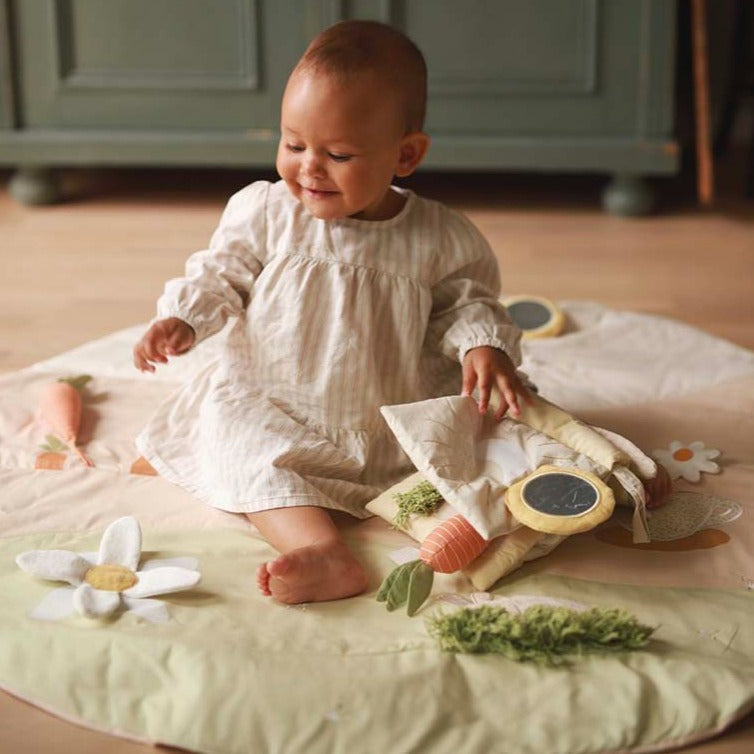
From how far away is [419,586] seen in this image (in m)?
1.05

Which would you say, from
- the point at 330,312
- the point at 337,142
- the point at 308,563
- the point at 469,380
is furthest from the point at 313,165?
the point at 308,563

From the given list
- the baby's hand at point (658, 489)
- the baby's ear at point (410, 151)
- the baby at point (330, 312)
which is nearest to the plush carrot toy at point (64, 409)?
the baby at point (330, 312)

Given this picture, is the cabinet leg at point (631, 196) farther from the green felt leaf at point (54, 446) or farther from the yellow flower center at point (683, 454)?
the green felt leaf at point (54, 446)


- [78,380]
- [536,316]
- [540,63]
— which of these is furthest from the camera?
[540,63]

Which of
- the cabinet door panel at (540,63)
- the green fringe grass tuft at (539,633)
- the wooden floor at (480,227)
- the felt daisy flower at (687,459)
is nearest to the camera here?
the green fringe grass tuft at (539,633)

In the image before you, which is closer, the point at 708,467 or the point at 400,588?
the point at 400,588

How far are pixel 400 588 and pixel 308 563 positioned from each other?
8 centimetres

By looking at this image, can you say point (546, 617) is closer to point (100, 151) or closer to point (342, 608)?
point (342, 608)

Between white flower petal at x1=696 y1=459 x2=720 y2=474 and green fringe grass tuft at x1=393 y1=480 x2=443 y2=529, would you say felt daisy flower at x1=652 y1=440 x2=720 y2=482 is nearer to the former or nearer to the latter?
white flower petal at x1=696 y1=459 x2=720 y2=474

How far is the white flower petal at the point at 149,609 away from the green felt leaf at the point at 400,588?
0.18 meters

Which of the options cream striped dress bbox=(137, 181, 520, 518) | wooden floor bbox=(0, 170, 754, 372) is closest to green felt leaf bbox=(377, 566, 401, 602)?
cream striped dress bbox=(137, 181, 520, 518)

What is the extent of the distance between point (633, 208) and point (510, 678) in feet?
5.23

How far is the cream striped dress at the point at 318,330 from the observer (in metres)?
1.20

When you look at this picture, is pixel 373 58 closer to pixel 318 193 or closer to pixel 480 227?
pixel 318 193
